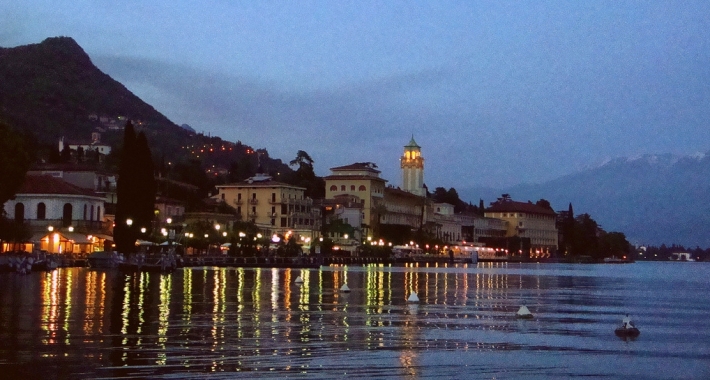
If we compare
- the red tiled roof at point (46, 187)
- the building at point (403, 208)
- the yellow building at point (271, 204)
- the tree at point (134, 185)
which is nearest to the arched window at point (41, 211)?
the red tiled roof at point (46, 187)

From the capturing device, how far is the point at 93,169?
96.4m

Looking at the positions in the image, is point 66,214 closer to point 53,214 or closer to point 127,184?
point 53,214

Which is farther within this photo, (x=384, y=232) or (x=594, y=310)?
(x=384, y=232)

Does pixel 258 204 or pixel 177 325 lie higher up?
pixel 258 204

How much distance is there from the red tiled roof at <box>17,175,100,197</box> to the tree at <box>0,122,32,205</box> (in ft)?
79.4

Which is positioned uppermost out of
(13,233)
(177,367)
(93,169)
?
(93,169)

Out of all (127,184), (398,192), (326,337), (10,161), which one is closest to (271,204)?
(398,192)

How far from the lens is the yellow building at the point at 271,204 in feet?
437

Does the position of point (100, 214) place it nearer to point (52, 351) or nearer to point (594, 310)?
point (594, 310)

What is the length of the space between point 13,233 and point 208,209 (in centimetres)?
5810

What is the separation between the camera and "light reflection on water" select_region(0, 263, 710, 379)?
19.1 meters

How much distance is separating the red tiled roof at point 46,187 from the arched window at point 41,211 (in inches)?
44.2

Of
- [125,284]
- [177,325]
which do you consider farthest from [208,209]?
[177,325]

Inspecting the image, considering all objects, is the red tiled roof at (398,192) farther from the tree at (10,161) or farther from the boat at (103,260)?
the tree at (10,161)
